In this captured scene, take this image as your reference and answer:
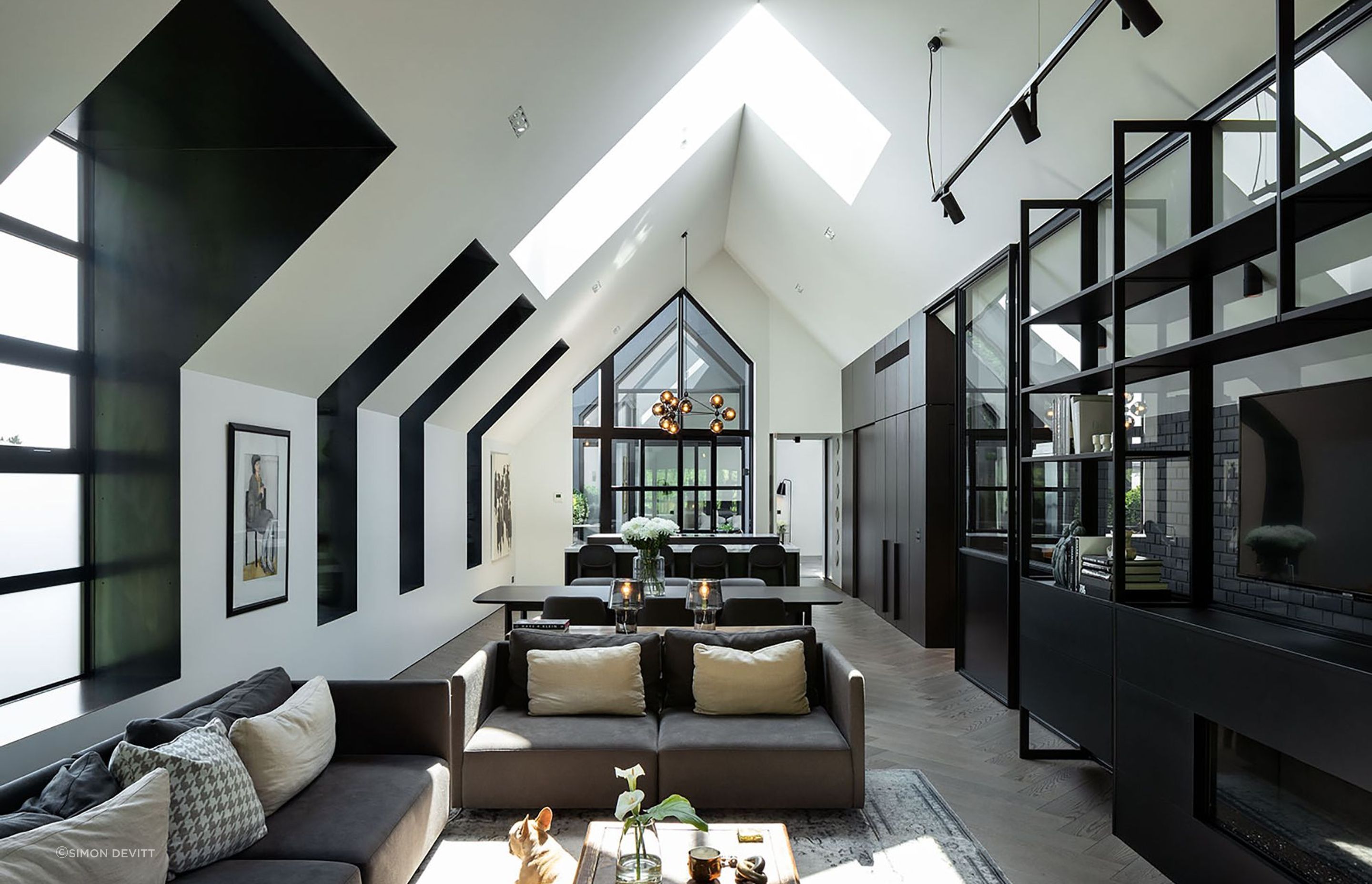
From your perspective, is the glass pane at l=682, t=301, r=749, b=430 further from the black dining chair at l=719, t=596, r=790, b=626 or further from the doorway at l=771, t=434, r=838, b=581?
the black dining chair at l=719, t=596, r=790, b=626

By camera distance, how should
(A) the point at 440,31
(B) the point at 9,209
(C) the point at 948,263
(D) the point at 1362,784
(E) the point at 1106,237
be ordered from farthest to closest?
1. (C) the point at 948,263
2. (E) the point at 1106,237
3. (A) the point at 440,31
4. (B) the point at 9,209
5. (D) the point at 1362,784

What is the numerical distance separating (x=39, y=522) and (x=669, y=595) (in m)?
3.67

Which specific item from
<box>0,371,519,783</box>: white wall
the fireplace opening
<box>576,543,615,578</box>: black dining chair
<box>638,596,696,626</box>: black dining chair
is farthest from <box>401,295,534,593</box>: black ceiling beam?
the fireplace opening

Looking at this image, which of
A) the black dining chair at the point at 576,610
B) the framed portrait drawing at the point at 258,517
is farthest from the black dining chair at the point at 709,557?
the framed portrait drawing at the point at 258,517

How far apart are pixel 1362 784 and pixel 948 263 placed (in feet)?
15.2

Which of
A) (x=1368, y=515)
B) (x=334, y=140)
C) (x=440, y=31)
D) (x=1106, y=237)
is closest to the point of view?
(x=1368, y=515)

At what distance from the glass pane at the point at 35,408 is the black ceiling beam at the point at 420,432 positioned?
138 inches

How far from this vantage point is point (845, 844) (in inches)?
130

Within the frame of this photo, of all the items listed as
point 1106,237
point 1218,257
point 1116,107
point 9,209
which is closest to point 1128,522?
point 1218,257

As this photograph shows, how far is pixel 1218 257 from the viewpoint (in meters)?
3.07

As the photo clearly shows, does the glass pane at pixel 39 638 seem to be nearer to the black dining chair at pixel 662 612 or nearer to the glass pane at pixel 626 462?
the black dining chair at pixel 662 612

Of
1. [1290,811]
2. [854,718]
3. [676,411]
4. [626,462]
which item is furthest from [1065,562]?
[626,462]

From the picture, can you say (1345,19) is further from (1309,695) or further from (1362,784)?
(1362,784)

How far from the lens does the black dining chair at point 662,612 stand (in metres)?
5.34
